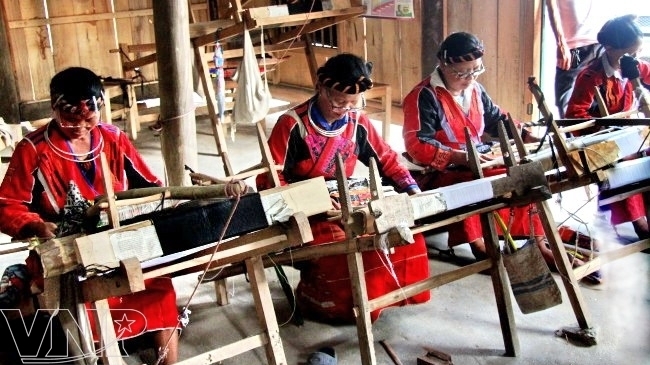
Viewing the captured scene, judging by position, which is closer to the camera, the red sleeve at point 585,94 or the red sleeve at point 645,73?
the red sleeve at point 585,94

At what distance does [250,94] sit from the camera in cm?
524

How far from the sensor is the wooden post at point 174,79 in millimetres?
3928

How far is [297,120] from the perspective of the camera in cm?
327

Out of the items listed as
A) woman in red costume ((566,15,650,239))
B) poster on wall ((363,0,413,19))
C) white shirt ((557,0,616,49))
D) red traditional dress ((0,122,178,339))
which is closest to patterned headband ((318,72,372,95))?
red traditional dress ((0,122,178,339))

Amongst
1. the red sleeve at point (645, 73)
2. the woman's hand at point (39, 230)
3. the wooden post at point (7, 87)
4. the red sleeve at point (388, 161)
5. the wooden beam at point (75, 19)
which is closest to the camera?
the woman's hand at point (39, 230)

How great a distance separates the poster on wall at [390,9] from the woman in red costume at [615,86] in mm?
2868

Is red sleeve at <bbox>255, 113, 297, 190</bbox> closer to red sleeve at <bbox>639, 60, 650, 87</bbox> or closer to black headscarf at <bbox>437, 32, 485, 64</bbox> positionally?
black headscarf at <bbox>437, 32, 485, 64</bbox>

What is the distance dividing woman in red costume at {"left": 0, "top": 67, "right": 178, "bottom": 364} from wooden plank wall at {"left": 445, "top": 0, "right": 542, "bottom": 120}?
409 cm

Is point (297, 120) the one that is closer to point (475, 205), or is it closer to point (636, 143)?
point (475, 205)

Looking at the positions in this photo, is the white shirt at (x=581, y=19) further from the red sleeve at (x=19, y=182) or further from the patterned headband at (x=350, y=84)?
the red sleeve at (x=19, y=182)

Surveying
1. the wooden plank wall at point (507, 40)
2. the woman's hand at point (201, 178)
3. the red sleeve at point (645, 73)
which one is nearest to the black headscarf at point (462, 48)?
the red sleeve at point (645, 73)

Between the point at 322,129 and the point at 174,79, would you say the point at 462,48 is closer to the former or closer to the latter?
the point at 322,129

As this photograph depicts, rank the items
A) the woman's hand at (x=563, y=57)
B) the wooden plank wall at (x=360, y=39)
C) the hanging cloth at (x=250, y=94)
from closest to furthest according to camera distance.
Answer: the woman's hand at (x=563, y=57) → the hanging cloth at (x=250, y=94) → the wooden plank wall at (x=360, y=39)

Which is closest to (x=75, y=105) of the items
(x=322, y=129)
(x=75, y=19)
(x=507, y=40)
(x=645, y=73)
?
(x=322, y=129)
